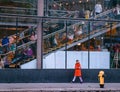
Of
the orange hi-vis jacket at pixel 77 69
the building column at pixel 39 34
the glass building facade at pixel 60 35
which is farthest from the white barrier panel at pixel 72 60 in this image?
the orange hi-vis jacket at pixel 77 69

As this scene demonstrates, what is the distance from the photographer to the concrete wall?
3014 centimetres

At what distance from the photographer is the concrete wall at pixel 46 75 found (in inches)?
1187

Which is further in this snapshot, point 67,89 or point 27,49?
point 27,49

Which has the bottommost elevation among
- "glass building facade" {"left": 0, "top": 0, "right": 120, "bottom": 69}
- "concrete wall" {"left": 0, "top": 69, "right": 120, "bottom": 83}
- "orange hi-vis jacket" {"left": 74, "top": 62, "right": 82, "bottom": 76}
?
"concrete wall" {"left": 0, "top": 69, "right": 120, "bottom": 83}

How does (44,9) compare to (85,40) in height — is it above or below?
above

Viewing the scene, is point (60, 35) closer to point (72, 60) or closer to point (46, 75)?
point (72, 60)

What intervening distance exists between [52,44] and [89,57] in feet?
9.54

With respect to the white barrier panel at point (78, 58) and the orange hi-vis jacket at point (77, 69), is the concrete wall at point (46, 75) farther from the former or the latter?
the orange hi-vis jacket at point (77, 69)

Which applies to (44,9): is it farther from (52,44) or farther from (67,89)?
(67,89)

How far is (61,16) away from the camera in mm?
31219

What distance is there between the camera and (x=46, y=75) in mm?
30812

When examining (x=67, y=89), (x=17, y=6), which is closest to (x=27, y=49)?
(x=17, y=6)

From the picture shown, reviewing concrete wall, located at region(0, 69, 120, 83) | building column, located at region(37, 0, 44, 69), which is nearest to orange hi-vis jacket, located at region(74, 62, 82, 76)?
concrete wall, located at region(0, 69, 120, 83)

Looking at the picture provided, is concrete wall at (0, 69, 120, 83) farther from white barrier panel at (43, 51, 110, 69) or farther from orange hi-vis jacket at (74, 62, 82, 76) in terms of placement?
orange hi-vis jacket at (74, 62, 82, 76)
